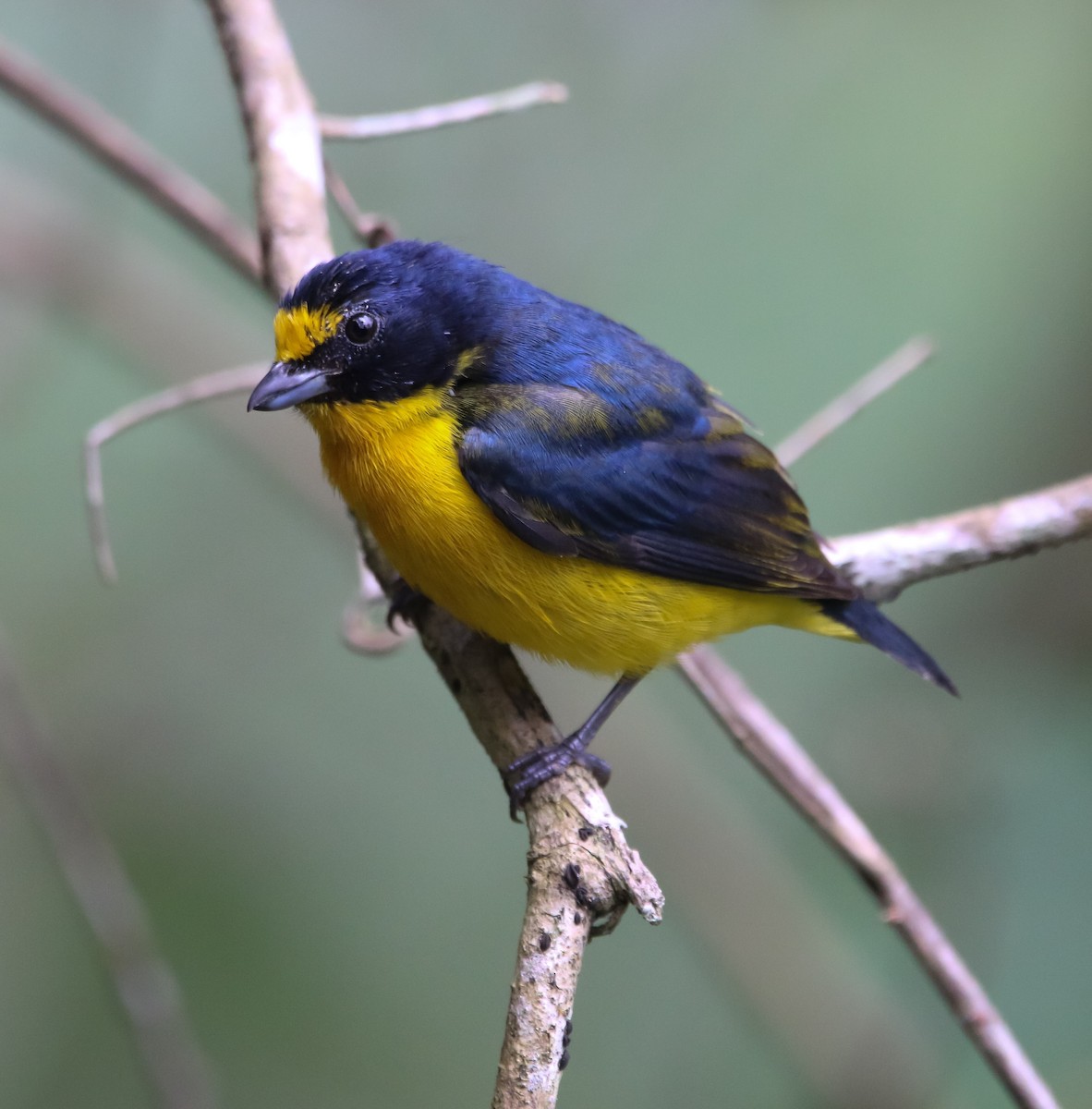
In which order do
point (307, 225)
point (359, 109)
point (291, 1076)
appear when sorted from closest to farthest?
point (307, 225), point (291, 1076), point (359, 109)

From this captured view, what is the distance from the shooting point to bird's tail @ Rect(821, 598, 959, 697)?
10.5 feet

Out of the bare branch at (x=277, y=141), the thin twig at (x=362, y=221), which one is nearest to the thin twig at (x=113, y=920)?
the bare branch at (x=277, y=141)

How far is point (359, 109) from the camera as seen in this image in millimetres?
5660

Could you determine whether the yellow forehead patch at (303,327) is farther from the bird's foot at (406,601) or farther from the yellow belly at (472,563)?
the bird's foot at (406,601)

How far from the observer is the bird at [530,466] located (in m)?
2.70

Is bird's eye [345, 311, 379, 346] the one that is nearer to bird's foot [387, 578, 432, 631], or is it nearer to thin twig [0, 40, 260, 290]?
bird's foot [387, 578, 432, 631]

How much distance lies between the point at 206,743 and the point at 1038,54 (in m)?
4.96

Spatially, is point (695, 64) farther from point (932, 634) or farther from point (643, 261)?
point (932, 634)

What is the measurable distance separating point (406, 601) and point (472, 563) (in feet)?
1.26

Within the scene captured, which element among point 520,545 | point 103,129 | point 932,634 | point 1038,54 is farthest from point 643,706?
point 1038,54

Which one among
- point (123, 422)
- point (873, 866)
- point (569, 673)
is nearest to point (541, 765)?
point (873, 866)

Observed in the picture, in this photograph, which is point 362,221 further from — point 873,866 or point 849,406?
point 873,866

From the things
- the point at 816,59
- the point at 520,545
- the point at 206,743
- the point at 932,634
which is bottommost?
the point at 932,634

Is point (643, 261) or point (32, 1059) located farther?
point (643, 261)
